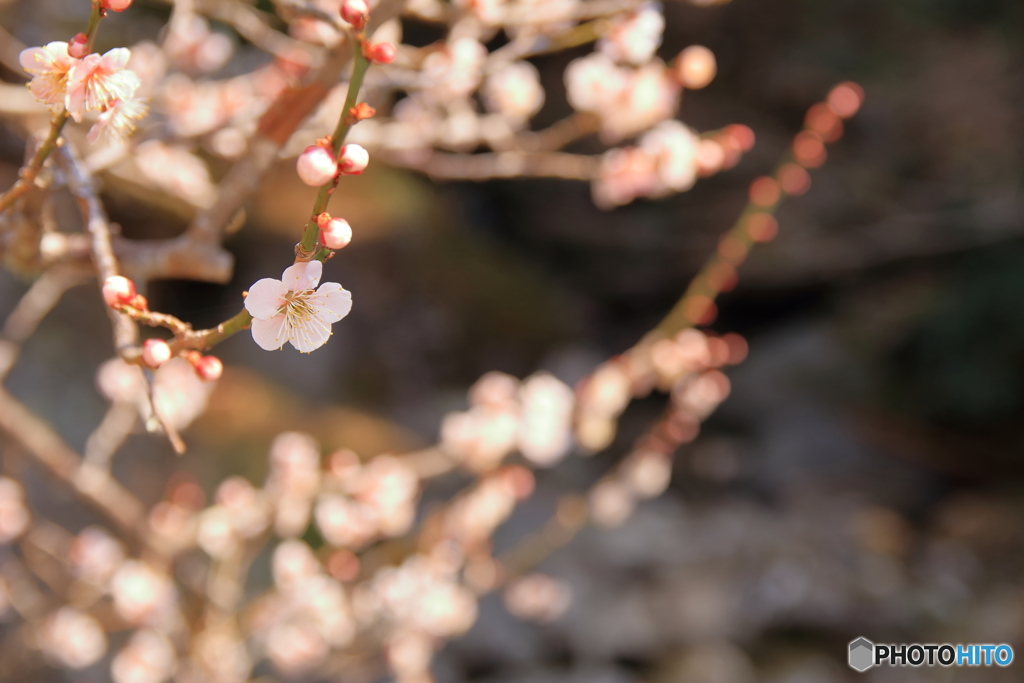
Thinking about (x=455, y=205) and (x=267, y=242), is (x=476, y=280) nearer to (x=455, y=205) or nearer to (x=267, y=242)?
(x=455, y=205)

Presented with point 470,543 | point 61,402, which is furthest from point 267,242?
point 470,543

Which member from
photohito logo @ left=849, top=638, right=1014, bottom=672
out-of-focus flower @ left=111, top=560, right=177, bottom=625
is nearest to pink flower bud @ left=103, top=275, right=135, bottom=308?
out-of-focus flower @ left=111, top=560, right=177, bottom=625

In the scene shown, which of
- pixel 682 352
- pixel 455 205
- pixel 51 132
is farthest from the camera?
pixel 455 205

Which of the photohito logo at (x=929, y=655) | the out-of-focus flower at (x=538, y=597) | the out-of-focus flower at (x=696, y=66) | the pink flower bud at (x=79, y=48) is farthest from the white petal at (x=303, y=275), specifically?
the photohito logo at (x=929, y=655)

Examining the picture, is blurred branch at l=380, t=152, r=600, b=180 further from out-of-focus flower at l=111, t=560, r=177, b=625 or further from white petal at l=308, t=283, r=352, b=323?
out-of-focus flower at l=111, t=560, r=177, b=625

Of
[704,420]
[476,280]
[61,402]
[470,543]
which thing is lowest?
[470,543]

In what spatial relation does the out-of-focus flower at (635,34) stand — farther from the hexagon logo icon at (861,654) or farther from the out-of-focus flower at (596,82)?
the hexagon logo icon at (861,654)

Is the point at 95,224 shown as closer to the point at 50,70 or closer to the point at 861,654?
the point at 50,70
